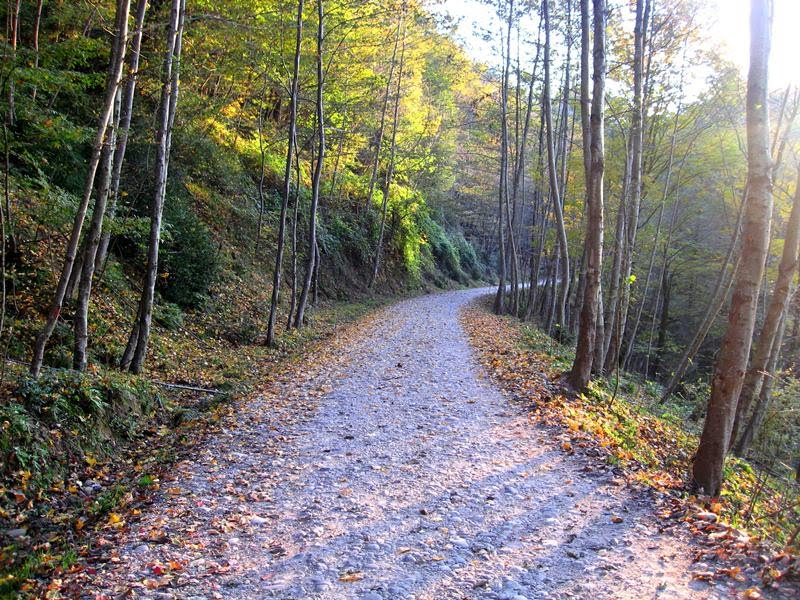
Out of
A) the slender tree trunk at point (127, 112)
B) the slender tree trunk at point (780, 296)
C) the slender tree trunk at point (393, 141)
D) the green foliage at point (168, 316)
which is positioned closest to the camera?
the slender tree trunk at point (127, 112)

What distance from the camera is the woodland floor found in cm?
376

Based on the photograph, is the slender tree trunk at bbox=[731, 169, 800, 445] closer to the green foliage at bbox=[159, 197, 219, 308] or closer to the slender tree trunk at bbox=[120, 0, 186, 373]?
the slender tree trunk at bbox=[120, 0, 186, 373]

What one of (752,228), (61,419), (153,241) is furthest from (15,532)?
(752,228)

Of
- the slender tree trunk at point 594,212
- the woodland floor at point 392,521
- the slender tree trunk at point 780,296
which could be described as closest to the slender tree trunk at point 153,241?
the woodland floor at point 392,521

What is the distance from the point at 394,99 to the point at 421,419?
20.4 meters

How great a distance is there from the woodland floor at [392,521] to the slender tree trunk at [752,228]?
60.2 inches

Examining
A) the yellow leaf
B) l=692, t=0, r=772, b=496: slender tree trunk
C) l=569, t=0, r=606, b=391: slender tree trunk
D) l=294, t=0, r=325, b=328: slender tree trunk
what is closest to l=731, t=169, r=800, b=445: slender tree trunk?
l=569, t=0, r=606, b=391: slender tree trunk

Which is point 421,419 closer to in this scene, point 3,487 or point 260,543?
point 260,543

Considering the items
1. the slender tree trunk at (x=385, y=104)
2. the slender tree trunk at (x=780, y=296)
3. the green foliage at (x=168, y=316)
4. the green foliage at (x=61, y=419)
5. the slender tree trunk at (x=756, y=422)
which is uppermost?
the slender tree trunk at (x=385, y=104)

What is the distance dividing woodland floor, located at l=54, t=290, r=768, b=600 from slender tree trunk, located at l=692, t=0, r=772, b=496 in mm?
1528

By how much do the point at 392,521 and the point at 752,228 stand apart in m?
4.37

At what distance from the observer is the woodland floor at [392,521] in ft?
12.3

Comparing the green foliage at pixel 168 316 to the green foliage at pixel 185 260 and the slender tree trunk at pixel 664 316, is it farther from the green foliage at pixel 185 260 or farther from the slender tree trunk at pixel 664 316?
the slender tree trunk at pixel 664 316

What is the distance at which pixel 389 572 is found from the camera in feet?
12.9
